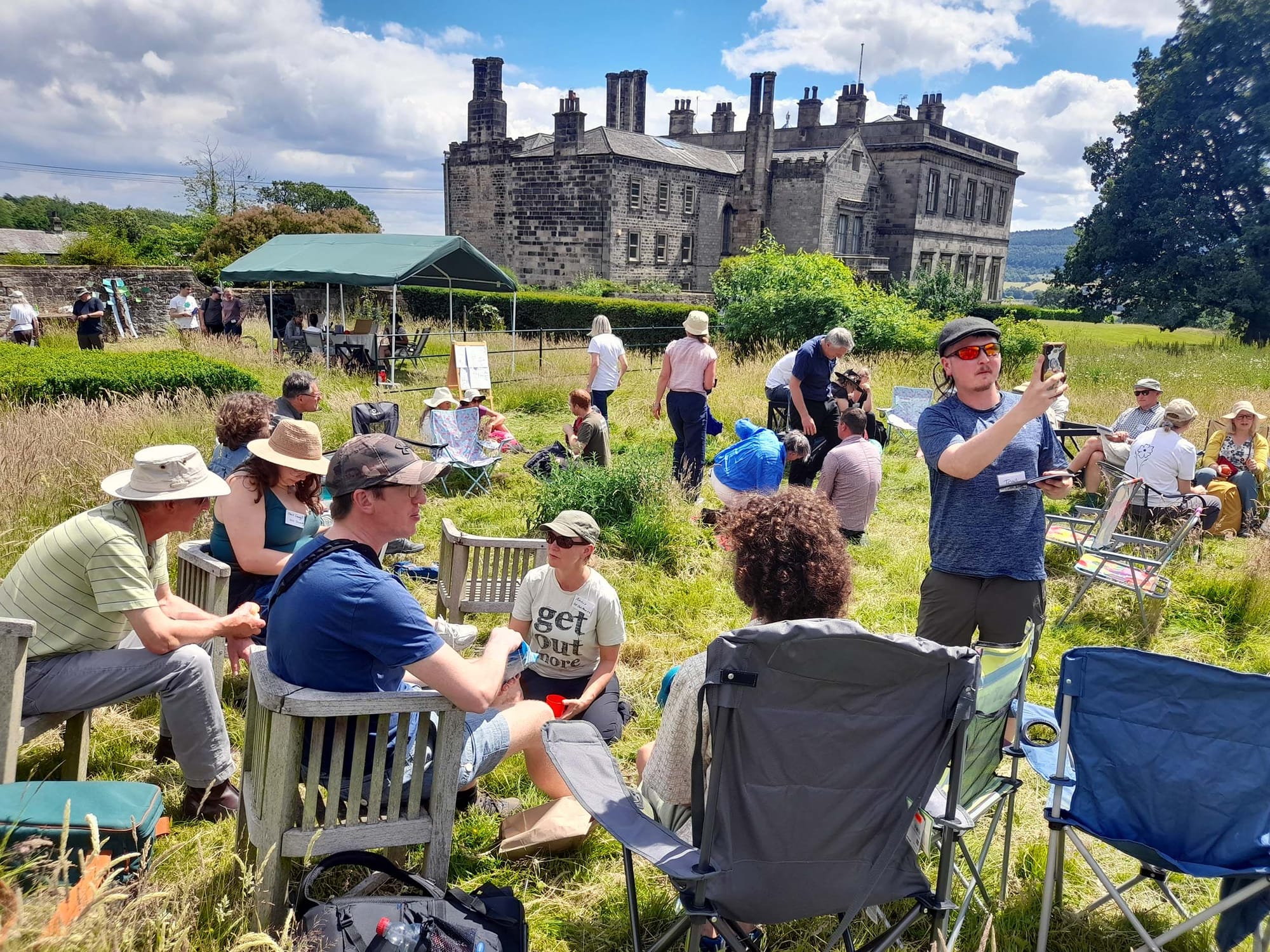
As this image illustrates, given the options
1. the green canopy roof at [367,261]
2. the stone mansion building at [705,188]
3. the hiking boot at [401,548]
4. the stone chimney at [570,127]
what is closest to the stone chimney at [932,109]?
the stone mansion building at [705,188]

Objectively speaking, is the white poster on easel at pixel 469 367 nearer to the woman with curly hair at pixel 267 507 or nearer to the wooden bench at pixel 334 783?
the woman with curly hair at pixel 267 507

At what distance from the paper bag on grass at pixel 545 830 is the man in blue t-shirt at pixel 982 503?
1.48 metres

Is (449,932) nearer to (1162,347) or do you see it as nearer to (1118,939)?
(1118,939)

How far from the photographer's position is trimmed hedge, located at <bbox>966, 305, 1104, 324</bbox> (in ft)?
101

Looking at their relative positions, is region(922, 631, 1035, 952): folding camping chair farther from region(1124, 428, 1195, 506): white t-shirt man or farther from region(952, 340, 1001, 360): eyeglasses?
region(1124, 428, 1195, 506): white t-shirt man

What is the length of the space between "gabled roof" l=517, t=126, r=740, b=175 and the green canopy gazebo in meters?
15.1

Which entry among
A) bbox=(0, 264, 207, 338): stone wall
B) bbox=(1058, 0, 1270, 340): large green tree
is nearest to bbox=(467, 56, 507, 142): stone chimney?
bbox=(0, 264, 207, 338): stone wall

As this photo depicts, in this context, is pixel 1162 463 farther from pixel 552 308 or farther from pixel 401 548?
pixel 552 308

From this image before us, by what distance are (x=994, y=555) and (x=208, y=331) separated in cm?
1885

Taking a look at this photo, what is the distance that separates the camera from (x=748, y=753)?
77.5 inches

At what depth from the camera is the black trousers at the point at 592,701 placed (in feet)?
11.8

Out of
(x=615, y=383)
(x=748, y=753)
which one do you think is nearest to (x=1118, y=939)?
(x=748, y=753)

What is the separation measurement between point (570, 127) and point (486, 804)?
101 ft

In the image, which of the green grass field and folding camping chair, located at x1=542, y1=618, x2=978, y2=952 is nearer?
folding camping chair, located at x1=542, y1=618, x2=978, y2=952
